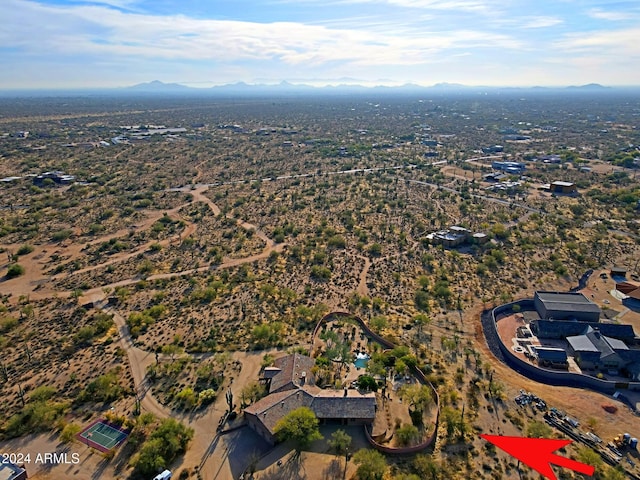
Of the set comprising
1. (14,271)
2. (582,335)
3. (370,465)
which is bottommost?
(582,335)

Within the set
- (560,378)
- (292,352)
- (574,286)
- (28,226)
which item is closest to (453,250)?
(574,286)

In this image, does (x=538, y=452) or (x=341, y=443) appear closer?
(x=341, y=443)

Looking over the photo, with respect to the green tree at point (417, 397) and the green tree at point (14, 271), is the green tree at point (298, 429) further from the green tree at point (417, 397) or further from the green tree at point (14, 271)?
the green tree at point (14, 271)

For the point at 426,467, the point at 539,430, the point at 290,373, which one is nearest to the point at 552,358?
the point at 539,430

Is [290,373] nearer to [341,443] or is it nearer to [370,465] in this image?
[341,443]

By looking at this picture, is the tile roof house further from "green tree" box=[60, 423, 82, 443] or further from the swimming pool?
"green tree" box=[60, 423, 82, 443]
